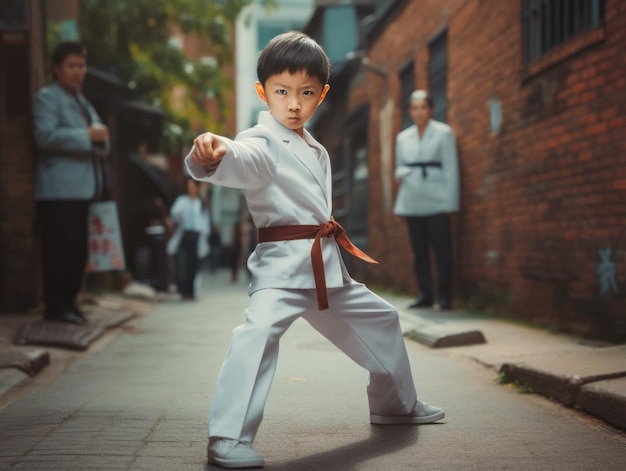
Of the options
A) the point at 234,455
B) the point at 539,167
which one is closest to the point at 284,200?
the point at 234,455

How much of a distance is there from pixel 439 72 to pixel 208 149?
8121mm

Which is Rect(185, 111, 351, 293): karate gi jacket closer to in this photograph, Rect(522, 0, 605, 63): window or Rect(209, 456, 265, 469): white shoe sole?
Rect(209, 456, 265, 469): white shoe sole

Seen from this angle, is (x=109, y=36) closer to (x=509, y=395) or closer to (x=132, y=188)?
(x=132, y=188)

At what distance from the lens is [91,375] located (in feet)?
17.1

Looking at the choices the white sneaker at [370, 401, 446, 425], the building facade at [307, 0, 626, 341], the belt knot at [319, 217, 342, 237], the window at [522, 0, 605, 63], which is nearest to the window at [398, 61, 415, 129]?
the building facade at [307, 0, 626, 341]

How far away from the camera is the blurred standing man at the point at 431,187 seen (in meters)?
8.62

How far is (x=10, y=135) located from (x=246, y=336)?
5.52m

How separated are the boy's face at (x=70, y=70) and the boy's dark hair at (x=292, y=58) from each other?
4.10m

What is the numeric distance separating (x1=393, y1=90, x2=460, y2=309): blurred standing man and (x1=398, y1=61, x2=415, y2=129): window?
Result: 3.21 meters

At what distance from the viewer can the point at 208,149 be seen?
9.50 feet

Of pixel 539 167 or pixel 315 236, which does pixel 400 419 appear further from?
pixel 539 167

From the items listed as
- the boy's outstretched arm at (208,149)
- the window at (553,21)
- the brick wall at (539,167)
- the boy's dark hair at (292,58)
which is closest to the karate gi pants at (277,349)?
the boy's outstretched arm at (208,149)

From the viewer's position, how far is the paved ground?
3164mm

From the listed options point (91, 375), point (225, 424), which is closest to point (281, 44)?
point (225, 424)
